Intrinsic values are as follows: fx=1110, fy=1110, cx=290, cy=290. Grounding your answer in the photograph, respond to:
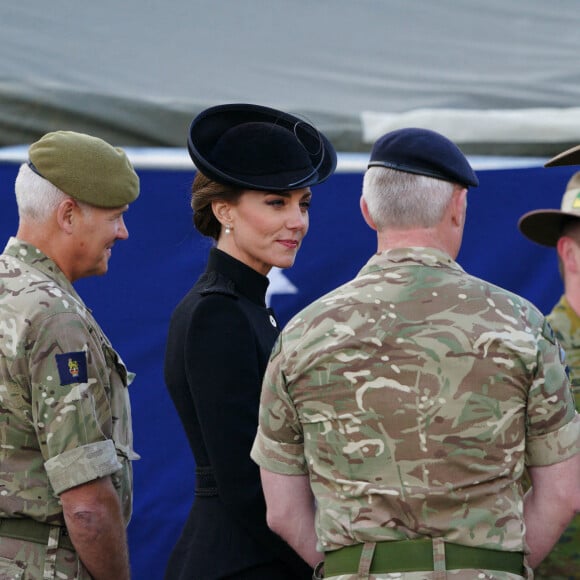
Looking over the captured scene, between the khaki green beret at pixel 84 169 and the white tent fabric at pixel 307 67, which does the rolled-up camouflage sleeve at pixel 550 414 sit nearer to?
the khaki green beret at pixel 84 169

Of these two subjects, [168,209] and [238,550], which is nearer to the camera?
[238,550]

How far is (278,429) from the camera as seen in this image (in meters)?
1.92

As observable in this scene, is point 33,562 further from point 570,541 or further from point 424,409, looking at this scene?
point 570,541

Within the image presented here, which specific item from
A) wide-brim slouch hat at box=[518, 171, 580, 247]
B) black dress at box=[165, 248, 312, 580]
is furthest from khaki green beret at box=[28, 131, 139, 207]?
wide-brim slouch hat at box=[518, 171, 580, 247]

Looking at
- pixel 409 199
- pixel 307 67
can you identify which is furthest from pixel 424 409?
pixel 307 67

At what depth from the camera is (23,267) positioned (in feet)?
7.38

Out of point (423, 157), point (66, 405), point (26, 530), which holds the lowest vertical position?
point (26, 530)

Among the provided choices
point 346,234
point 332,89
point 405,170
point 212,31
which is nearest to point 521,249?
point 346,234

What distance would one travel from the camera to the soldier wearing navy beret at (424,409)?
1802mm

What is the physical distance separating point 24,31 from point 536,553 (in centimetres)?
285

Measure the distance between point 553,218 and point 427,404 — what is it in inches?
31.1

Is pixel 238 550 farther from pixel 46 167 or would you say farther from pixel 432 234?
pixel 46 167

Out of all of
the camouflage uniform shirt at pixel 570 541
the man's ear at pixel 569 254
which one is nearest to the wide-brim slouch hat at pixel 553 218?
the man's ear at pixel 569 254

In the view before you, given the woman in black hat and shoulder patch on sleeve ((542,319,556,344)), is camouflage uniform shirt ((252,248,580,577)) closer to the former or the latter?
shoulder patch on sleeve ((542,319,556,344))
